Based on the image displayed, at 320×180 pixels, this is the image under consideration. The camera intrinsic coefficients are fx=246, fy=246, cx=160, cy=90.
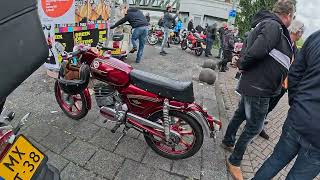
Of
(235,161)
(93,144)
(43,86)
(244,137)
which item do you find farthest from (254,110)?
(43,86)

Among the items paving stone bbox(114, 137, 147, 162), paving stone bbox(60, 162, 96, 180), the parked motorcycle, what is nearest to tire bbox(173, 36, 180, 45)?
paving stone bbox(114, 137, 147, 162)

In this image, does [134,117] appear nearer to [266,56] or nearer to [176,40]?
[266,56]

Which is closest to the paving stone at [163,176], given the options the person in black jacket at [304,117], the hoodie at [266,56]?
the person in black jacket at [304,117]

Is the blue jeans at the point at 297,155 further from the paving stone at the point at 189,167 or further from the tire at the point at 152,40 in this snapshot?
the tire at the point at 152,40

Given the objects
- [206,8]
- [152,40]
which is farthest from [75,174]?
[206,8]

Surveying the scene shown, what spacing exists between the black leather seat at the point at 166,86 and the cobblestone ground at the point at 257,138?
1357 millimetres

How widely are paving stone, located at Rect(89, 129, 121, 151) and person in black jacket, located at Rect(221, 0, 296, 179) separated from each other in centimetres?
162

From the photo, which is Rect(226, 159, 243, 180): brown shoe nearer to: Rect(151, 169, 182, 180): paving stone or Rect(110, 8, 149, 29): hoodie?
Rect(151, 169, 182, 180): paving stone

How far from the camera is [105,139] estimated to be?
341 cm

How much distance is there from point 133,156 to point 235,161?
50.4 inches

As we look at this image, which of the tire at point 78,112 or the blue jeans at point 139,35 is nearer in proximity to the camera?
the tire at point 78,112

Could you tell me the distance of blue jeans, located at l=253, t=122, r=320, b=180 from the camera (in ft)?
6.85

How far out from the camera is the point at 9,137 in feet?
4.56

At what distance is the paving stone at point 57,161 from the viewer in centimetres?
282
